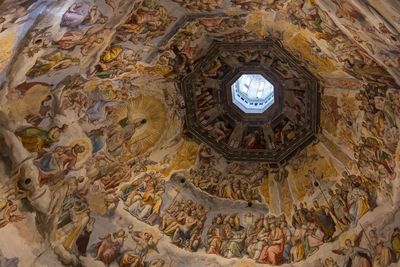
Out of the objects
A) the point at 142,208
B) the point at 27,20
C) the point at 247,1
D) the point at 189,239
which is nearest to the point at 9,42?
the point at 27,20

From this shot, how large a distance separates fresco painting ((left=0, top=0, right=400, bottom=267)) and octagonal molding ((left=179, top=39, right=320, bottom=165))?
0.06 metres

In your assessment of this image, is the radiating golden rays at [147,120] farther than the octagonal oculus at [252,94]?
No

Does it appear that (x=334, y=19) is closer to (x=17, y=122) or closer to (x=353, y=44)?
(x=353, y=44)

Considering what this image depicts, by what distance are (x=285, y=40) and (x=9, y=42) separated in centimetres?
582

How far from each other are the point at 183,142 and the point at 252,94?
254 cm

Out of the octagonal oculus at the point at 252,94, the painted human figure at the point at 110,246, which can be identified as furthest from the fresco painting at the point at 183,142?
the octagonal oculus at the point at 252,94

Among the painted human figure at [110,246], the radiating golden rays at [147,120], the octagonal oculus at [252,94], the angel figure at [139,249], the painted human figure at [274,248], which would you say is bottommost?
the painted human figure at [274,248]

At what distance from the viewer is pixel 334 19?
9633 mm

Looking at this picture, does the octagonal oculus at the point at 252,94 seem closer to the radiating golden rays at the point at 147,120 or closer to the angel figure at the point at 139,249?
the radiating golden rays at the point at 147,120

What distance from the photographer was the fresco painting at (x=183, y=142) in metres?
9.96

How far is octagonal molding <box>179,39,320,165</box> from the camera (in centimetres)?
1251

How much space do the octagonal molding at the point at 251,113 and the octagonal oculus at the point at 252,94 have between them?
0.57ft

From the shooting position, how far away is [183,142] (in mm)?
13531

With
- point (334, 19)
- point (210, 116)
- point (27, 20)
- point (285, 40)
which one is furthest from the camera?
point (210, 116)
